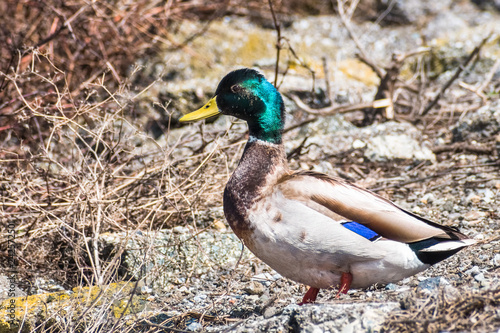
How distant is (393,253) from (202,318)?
1.00 meters

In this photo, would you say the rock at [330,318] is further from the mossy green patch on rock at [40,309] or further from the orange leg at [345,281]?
the mossy green patch on rock at [40,309]

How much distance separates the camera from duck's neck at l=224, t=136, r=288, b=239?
3273mm

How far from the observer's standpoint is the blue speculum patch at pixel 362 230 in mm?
3117

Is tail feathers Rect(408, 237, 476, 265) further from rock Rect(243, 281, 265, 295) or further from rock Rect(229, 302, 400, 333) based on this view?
rock Rect(243, 281, 265, 295)

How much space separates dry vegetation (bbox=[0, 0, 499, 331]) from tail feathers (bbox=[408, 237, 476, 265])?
71 centimetres

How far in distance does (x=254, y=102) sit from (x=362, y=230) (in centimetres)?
96

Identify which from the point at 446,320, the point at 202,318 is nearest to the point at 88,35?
the point at 202,318

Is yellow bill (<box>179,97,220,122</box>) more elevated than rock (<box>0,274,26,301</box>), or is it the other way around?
yellow bill (<box>179,97,220,122</box>)

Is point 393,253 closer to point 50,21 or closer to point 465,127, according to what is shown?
point 465,127

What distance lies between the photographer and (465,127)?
5.48 meters

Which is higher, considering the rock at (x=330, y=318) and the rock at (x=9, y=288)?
the rock at (x=330, y=318)

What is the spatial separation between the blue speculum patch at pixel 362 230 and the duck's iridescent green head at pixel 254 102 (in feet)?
2.39

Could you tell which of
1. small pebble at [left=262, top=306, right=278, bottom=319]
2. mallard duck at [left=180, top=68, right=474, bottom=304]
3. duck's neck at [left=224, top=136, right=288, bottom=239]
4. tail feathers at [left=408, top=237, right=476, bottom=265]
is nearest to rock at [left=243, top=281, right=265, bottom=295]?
mallard duck at [left=180, top=68, right=474, bottom=304]

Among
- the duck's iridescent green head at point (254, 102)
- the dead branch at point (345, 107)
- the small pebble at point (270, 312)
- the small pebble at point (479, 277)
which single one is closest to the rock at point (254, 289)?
the small pebble at point (270, 312)
